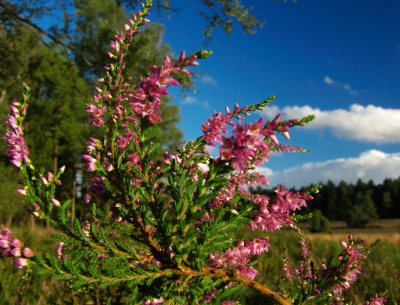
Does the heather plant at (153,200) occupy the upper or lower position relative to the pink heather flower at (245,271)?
upper

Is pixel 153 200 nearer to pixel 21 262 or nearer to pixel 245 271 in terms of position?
pixel 21 262

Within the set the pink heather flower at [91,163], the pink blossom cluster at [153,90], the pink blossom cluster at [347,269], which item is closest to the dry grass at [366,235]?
the pink blossom cluster at [347,269]

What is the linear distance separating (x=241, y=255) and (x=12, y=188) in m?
24.6

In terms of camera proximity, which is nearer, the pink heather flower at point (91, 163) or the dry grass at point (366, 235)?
the pink heather flower at point (91, 163)

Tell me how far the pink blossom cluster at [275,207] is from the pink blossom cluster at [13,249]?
0.91 meters

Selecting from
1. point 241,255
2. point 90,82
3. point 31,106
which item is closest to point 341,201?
point 90,82

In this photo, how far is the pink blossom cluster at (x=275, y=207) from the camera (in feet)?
5.17

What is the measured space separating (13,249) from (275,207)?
3.46 ft

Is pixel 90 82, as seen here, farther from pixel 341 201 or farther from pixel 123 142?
pixel 341 201

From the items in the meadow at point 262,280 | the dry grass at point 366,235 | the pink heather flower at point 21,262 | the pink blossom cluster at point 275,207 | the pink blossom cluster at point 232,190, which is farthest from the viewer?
the dry grass at point 366,235

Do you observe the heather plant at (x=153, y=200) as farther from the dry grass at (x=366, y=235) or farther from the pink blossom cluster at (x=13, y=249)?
the dry grass at (x=366, y=235)

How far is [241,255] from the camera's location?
1777 mm

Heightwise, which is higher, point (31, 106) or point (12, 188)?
point (31, 106)

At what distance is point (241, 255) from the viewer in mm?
1777
